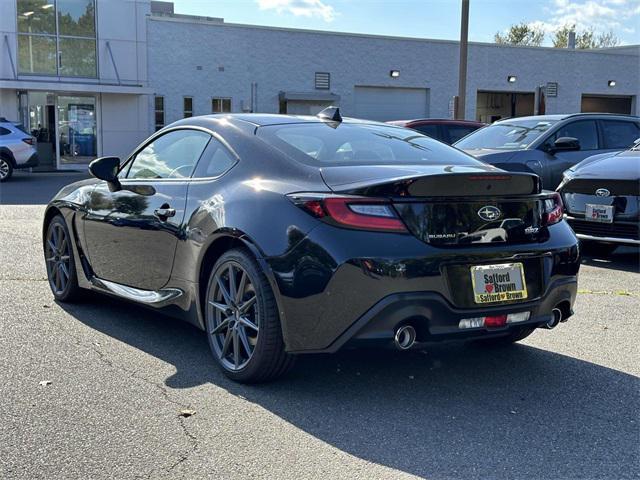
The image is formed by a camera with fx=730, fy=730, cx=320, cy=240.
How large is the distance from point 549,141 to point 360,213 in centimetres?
720

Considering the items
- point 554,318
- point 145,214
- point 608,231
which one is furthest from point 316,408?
point 608,231

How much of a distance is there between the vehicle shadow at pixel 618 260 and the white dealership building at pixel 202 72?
10.5 metres

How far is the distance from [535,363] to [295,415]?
173 cm

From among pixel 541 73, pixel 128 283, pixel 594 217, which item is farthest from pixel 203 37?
pixel 128 283

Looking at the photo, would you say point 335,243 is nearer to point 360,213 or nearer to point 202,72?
point 360,213

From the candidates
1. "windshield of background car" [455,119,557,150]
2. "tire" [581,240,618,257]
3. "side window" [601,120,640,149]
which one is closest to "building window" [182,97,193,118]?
"windshield of background car" [455,119,557,150]

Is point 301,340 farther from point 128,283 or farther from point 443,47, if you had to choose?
point 443,47

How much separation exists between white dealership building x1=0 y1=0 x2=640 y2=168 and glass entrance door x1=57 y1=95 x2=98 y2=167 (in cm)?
4

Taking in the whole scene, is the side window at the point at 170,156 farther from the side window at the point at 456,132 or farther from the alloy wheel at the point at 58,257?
the side window at the point at 456,132

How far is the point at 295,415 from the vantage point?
144 inches

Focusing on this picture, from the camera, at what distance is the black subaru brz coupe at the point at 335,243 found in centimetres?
357

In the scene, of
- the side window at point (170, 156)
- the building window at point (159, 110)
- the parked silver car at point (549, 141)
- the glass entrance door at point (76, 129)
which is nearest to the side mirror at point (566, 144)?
the parked silver car at point (549, 141)

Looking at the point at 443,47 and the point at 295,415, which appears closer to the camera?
the point at 295,415

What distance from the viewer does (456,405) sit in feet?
12.5
